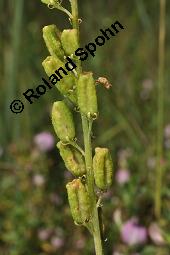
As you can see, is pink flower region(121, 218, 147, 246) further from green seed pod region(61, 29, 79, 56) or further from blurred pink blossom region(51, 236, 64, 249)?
green seed pod region(61, 29, 79, 56)

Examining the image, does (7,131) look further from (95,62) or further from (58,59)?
(58,59)

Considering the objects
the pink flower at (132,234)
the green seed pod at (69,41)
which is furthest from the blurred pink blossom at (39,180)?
the green seed pod at (69,41)

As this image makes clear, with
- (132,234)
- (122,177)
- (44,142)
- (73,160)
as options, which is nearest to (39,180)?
(44,142)

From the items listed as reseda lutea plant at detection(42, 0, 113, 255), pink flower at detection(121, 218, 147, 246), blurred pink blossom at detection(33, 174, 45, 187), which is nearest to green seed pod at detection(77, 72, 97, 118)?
reseda lutea plant at detection(42, 0, 113, 255)

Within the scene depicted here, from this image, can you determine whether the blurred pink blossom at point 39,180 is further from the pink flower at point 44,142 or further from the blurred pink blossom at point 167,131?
the blurred pink blossom at point 167,131

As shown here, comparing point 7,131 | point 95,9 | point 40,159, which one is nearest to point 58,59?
point 40,159

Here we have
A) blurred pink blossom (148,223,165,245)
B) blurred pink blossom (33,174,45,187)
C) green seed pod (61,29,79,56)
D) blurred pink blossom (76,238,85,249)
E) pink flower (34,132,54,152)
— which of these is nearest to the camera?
green seed pod (61,29,79,56)

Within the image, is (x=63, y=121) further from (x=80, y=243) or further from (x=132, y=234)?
Answer: (x=80, y=243)
